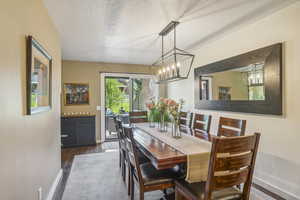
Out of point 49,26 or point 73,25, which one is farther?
point 73,25

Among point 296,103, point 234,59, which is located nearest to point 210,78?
point 234,59

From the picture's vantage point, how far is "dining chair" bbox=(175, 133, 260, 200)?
4.04 feet

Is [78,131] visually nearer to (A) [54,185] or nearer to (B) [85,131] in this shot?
(B) [85,131]

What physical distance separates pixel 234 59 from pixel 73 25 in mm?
2772

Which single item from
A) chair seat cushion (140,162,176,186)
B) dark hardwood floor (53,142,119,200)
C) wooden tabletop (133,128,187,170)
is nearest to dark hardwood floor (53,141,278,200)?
dark hardwood floor (53,142,119,200)

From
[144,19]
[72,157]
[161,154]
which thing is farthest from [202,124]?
[72,157]

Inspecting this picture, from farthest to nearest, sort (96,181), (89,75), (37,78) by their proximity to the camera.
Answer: (89,75)
(96,181)
(37,78)

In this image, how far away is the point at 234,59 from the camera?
2980 mm

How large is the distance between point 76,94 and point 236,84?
13.8ft

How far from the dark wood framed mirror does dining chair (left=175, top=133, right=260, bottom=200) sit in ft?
4.37

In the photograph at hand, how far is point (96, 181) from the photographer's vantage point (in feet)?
8.71

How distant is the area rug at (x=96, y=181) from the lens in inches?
88.6

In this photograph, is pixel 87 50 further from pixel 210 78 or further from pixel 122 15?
pixel 210 78

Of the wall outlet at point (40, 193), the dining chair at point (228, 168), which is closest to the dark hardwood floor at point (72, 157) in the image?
the wall outlet at point (40, 193)
